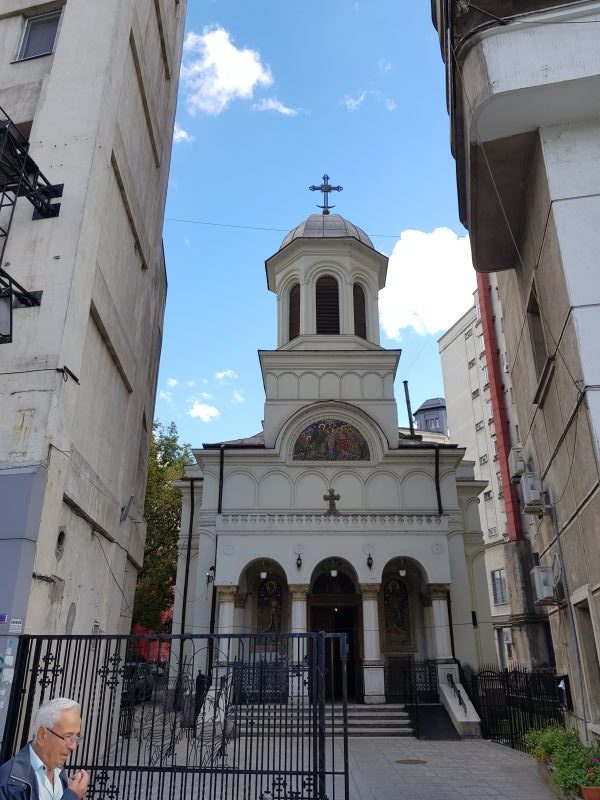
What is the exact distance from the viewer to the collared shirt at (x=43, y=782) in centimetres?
343

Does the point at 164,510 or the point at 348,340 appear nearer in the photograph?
the point at 348,340

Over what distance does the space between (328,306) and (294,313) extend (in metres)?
1.55

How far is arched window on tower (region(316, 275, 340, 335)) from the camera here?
2519 cm

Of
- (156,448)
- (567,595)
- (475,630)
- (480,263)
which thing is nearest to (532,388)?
(480,263)

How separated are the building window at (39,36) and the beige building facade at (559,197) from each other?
24.6 feet

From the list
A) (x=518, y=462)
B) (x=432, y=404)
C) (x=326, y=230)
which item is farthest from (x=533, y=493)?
(x=432, y=404)

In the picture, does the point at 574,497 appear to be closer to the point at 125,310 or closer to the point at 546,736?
the point at 546,736

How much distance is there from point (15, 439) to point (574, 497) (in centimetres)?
776

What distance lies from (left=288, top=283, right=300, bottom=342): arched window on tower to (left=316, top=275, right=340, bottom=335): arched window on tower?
0.97m

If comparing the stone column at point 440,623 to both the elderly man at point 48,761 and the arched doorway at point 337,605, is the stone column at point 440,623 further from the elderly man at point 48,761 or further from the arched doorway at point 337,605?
the elderly man at point 48,761

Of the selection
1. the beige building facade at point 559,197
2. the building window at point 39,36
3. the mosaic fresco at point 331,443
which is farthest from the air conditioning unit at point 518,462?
the building window at point 39,36

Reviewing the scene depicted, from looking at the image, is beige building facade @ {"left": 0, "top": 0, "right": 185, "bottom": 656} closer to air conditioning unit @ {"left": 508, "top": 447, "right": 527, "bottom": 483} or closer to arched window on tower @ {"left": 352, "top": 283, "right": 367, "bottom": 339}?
air conditioning unit @ {"left": 508, "top": 447, "right": 527, "bottom": 483}

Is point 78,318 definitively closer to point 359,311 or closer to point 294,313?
point 294,313

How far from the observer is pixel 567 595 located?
920cm
